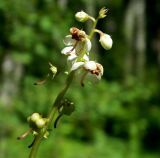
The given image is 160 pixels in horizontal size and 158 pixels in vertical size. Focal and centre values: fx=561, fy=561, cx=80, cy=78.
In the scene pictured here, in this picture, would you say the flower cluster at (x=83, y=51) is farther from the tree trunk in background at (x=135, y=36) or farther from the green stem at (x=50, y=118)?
the tree trunk in background at (x=135, y=36)

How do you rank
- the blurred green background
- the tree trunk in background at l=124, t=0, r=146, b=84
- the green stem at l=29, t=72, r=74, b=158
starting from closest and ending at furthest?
1. the green stem at l=29, t=72, r=74, b=158
2. the blurred green background
3. the tree trunk in background at l=124, t=0, r=146, b=84

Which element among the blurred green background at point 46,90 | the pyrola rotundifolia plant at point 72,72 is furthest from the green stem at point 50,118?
the blurred green background at point 46,90

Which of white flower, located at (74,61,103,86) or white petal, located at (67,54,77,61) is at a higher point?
white petal, located at (67,54,77,61)

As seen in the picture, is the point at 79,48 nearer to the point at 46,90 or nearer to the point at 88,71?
the point at 88,71

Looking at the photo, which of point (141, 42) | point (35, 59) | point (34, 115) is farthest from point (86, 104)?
point (141, 42)

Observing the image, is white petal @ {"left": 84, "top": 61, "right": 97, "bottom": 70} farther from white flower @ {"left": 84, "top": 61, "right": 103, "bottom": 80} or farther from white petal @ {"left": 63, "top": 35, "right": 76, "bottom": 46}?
white petal @ {"left": 63, "top": 35, "right": 76, "bottom": 46}

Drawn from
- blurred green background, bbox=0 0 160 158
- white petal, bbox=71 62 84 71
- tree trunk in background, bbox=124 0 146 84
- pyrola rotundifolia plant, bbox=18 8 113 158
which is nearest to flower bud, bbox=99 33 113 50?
pyrola rotundifolia plant, bbox=18 8 113 158
